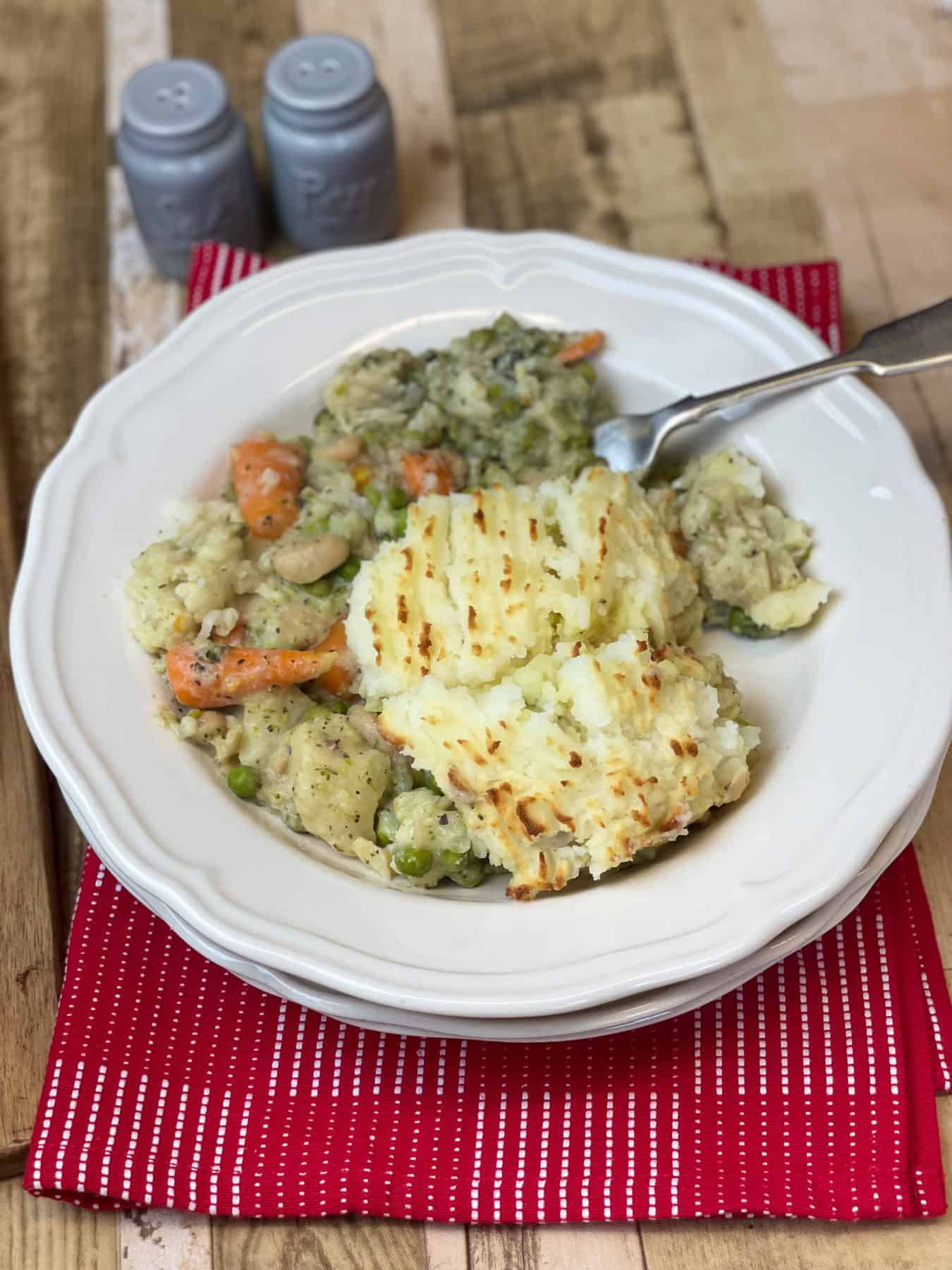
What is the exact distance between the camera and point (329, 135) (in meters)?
4.63

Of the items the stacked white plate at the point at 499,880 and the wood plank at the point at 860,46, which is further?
the wood plank at the point at 860,46

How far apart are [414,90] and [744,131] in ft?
Answer: 4.58

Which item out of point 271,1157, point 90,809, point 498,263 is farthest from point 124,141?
point 271,1157

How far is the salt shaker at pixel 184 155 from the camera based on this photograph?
4547 millimetres

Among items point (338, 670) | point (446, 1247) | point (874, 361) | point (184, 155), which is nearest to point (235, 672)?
point (338, 670)

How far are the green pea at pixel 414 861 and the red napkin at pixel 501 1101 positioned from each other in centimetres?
48

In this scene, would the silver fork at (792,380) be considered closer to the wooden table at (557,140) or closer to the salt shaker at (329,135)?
the wooden table at (557,140)

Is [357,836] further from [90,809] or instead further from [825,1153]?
[825,1153]

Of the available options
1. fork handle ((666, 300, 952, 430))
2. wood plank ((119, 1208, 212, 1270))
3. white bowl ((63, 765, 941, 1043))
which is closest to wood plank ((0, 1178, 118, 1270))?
wood plank ((119, 1208, 212, 1270))

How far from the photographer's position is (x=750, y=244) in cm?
513

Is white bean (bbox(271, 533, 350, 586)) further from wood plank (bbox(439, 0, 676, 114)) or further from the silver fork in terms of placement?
wood plank (bbox(439, 0, 676, 114))

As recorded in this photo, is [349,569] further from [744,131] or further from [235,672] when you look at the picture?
[744,131]

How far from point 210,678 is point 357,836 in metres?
0.59

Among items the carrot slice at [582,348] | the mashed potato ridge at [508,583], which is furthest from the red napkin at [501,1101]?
the carrot slice at [582,348]
